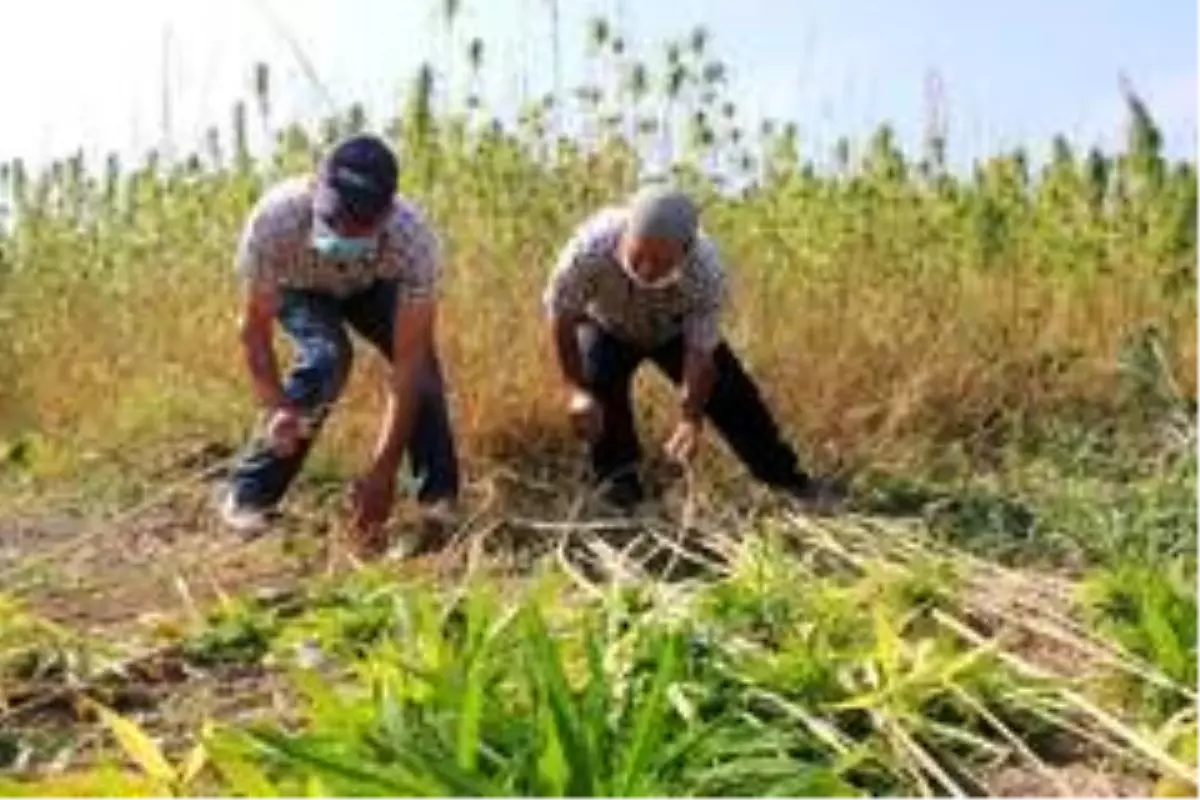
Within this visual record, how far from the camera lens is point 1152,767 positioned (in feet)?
10.8

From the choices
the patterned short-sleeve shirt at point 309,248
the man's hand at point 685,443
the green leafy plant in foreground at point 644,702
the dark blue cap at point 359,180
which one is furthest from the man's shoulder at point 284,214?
the green leafy plant in foreground at point 644,702

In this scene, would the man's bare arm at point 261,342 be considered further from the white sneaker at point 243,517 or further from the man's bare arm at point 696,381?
the man's bare arm at point 696,381

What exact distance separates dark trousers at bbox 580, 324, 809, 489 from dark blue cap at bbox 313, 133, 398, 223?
3.63 feet

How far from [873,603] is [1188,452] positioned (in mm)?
800

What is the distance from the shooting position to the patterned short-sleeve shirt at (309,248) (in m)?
6.25

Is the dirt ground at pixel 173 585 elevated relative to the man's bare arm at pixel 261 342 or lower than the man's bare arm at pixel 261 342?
lower

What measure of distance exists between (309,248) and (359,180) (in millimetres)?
557

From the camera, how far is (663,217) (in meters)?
6.23

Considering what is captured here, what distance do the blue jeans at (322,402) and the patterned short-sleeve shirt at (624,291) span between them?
448 millimetres

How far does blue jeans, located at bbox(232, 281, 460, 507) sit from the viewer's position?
6328mm

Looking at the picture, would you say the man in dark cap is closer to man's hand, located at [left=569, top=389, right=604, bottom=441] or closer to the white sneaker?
the white sneaker

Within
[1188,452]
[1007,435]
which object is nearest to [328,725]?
[1188,452]

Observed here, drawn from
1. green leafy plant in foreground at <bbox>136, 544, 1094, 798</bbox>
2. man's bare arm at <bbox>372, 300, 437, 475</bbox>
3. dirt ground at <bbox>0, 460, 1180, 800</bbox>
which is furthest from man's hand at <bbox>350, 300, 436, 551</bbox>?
green leafy plant in foreground at <bbox>136, 544, 1094, 798</bbox>

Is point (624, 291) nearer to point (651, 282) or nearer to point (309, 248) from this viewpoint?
point (651, 282)
